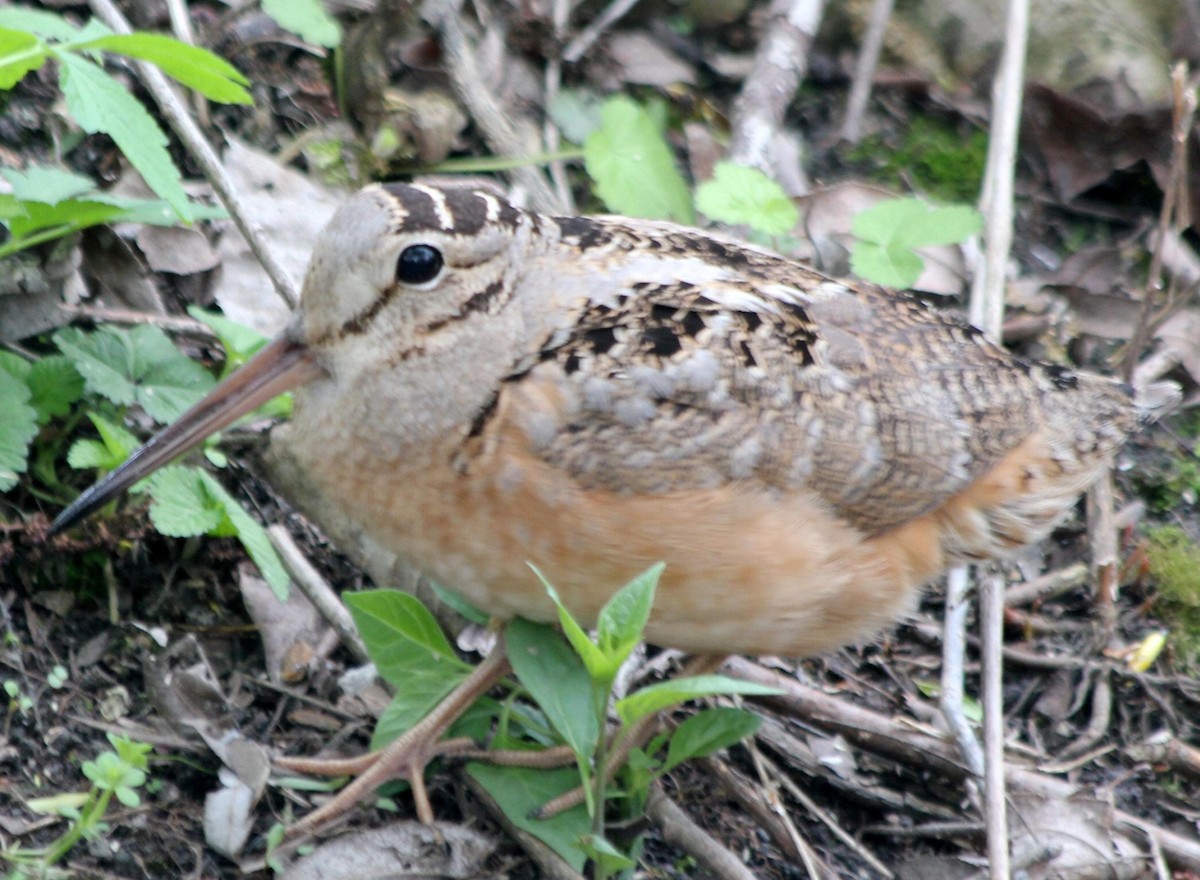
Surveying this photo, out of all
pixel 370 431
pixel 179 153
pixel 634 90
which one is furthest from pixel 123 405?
pixel 634 90

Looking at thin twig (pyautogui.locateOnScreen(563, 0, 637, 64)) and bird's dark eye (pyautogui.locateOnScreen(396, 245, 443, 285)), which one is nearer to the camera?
bird's dark eye (pyautogui.locateOnScreen(396, 245, 443, 285))

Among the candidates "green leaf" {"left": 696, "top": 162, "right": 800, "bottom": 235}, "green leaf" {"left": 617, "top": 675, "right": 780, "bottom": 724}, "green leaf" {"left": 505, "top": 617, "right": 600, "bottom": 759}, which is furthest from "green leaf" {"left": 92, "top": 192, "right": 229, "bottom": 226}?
"green leaf" {"left": 617, "top": 675, "right": 780, "bottom": 724}

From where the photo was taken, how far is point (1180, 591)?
13.7ft

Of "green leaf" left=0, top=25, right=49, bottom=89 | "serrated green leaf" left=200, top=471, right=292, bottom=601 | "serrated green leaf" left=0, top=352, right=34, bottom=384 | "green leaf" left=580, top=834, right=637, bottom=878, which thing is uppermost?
"green leaf" left=0, top=25, right=49, bottom=89

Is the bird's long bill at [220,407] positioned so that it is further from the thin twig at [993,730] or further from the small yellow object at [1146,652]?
the small yellow object at [1146,652]

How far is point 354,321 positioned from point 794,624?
111 centimetres

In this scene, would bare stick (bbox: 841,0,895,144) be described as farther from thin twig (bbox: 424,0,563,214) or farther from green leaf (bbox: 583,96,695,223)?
thin twig (bbox: 424,0,563,214)

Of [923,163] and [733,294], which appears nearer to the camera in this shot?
[733,294]

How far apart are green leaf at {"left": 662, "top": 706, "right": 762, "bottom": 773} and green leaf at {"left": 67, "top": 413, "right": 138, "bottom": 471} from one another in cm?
139

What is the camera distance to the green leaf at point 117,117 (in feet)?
9.81

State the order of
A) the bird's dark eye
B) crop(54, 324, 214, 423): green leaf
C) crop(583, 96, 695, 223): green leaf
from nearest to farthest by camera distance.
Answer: the bird's dark eye
crop(54, 324, 214, 423): green leaf
crop(583, 96, 695, 223): green leaf

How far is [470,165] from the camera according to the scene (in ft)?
15.4

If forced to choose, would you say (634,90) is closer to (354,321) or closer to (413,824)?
(354,321)

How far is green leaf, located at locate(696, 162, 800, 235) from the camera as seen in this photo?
418 cm
